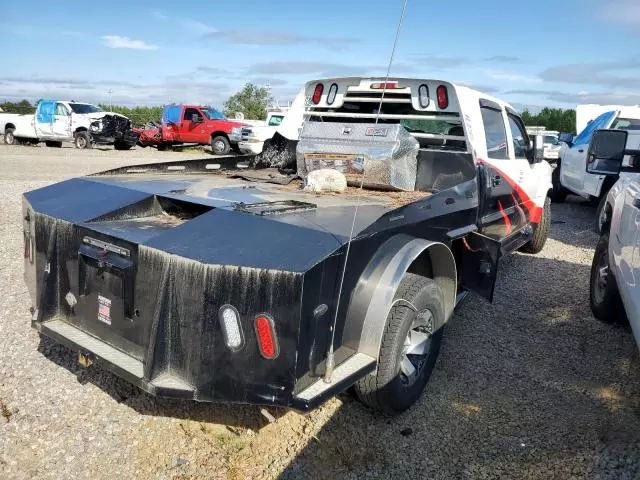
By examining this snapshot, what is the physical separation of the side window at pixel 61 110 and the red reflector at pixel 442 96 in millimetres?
20371

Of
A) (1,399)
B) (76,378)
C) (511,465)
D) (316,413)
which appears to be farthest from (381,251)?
(1,399)

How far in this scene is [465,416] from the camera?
133 inches

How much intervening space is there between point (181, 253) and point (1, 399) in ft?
5.63

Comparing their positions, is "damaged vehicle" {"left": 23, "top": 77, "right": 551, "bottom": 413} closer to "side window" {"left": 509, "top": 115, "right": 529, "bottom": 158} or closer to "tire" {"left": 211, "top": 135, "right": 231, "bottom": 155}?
"side window" {"left": 509, "top": 115, "right": 529, "bottom": 158}

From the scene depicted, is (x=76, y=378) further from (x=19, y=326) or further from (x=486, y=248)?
(x=486, y=248)

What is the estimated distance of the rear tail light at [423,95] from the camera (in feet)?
15.6

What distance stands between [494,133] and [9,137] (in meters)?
24.3

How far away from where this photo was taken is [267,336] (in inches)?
94.1

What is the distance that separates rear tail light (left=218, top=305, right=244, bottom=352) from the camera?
7.97 ft

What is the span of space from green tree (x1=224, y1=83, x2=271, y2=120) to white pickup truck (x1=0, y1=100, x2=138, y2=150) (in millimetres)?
18692

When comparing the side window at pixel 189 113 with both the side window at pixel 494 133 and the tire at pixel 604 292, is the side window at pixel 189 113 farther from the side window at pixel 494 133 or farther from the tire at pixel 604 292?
the tire at pixel 604 292

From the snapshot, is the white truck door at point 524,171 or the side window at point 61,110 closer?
the white truck door at point 524,171

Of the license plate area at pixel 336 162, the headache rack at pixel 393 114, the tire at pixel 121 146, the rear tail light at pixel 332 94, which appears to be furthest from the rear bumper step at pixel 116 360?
the tire at pixel 121 146

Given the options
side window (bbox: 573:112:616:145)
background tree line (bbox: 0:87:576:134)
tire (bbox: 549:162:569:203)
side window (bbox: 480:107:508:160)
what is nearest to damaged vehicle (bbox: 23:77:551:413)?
side window (bbox: 480:107:508:160)
